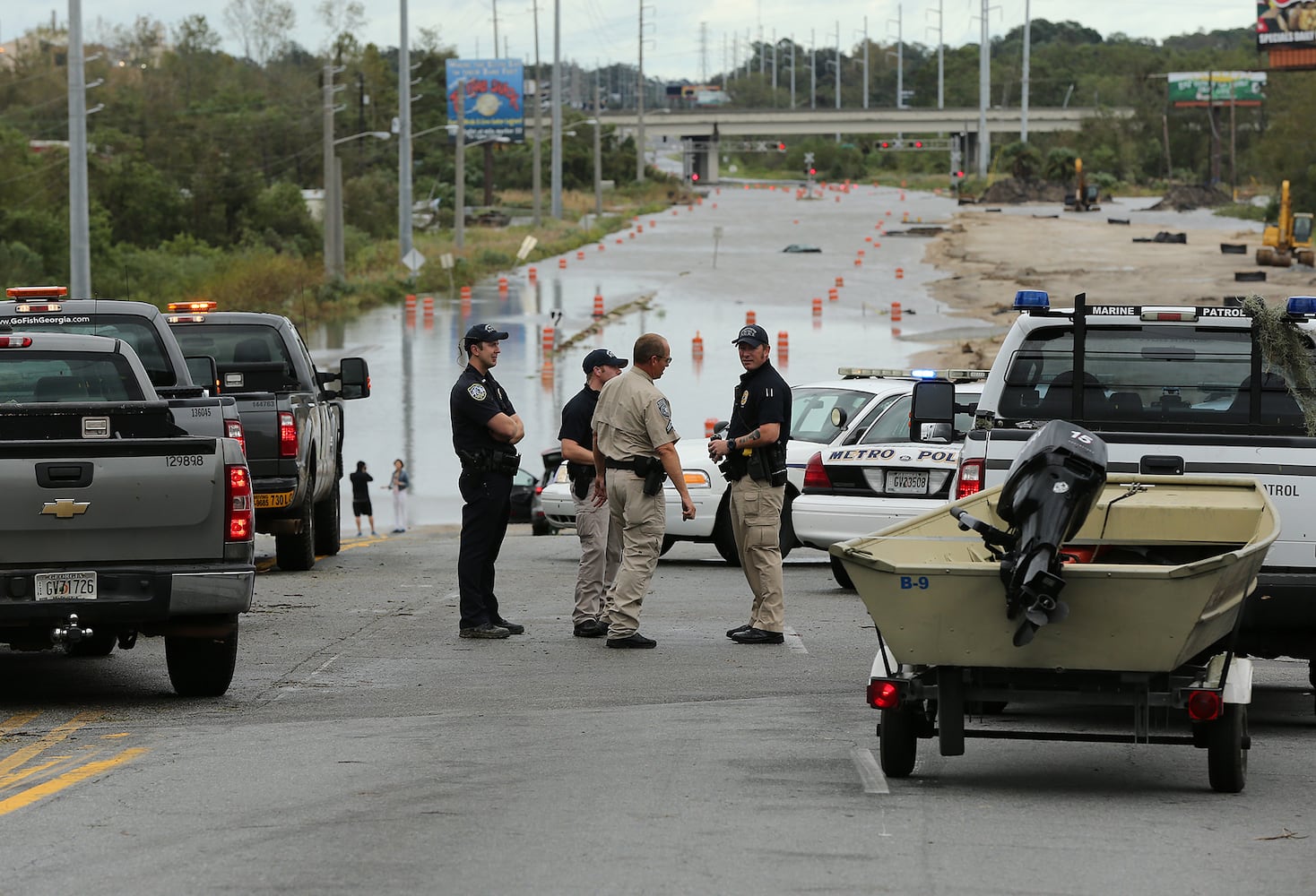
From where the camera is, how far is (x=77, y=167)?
98.3 feet

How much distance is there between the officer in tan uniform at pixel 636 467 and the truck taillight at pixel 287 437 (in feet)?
16.1

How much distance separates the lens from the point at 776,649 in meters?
11.9

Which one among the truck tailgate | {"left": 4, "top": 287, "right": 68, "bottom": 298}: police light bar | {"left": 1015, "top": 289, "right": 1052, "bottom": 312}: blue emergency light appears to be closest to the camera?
the truck tailgate

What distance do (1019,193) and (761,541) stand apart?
10563 centimetres

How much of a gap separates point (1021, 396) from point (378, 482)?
72.1ft

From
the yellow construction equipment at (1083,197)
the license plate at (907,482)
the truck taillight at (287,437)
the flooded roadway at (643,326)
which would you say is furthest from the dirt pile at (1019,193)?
the truck taillight at (287,437)

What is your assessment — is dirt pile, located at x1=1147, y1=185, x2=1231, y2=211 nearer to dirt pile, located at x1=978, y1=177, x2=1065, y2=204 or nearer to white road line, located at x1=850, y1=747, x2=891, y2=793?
dirt pile, located at x1=978, y1=177, x2=1065, y2=204

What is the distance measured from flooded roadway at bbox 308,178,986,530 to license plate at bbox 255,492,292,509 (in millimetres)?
12028

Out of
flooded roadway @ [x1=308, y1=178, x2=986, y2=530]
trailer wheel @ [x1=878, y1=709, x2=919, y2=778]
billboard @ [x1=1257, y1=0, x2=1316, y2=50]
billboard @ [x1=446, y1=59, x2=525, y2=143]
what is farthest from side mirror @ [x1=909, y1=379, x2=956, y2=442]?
billboard @ [x1=446, y1=59, x2=525, y2=143]

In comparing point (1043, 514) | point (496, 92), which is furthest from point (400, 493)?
point (496, 92)

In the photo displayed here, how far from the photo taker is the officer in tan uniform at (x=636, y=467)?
1186 centimetres

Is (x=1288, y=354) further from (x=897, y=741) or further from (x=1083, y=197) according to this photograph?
(x=1083, y=197)

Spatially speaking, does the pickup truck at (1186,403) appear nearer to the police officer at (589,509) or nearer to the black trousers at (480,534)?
the police officer at (589,509)

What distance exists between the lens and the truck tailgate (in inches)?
360
